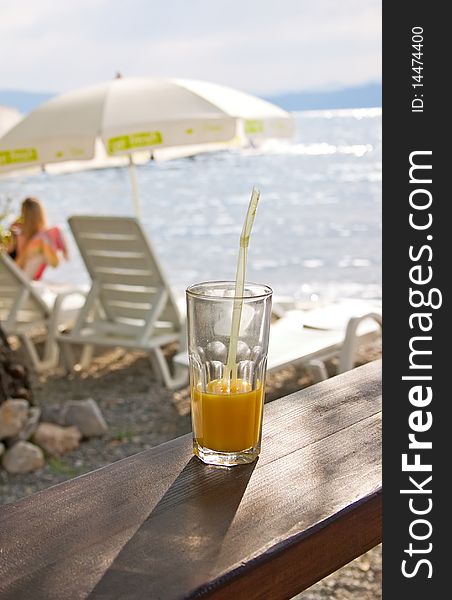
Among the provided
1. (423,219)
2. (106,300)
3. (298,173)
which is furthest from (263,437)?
(298,173)

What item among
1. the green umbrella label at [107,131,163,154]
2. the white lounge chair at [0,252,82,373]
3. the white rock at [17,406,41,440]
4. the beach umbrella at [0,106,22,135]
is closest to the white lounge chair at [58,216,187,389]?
the white lounge chair at [0,252,82,373]

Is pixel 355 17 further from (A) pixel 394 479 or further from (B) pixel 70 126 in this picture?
(A) pixel 394 479

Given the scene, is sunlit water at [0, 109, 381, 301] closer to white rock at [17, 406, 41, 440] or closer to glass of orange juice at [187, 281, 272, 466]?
white rock at [17, 406, 41, 440]

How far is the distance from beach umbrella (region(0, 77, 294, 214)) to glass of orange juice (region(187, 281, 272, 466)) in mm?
4247

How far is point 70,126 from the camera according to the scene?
5.62 meters

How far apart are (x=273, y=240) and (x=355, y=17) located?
885 inches

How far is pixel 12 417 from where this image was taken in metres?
3.88

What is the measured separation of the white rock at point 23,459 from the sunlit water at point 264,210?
2.78 metres

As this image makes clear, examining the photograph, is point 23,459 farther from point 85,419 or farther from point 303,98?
point 303,98

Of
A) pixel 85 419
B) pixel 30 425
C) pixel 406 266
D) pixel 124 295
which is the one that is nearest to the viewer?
pixel 406 266

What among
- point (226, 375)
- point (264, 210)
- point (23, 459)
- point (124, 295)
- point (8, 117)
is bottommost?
point (264, 210)

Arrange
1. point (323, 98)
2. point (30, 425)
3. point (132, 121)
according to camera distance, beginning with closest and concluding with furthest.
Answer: point (30, 425)
point (132, 121)
point (323, 98)

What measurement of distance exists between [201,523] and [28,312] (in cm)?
467

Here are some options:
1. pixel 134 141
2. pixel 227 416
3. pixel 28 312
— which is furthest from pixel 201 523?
pixel 28 312
